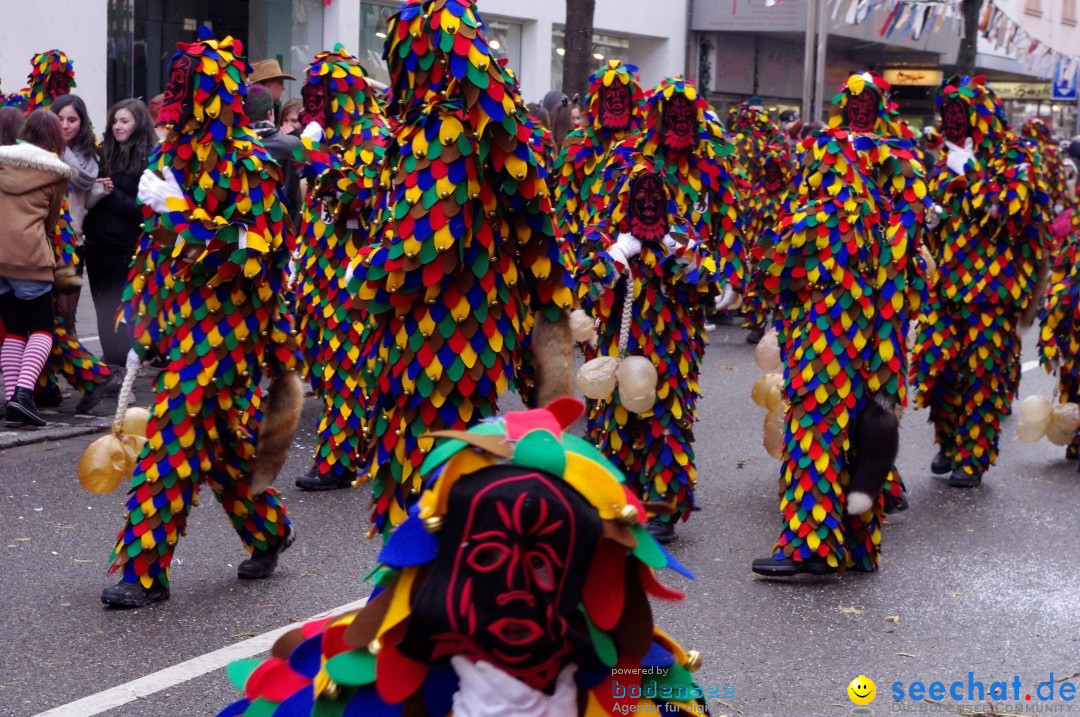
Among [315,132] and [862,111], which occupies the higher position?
→ [862,111]

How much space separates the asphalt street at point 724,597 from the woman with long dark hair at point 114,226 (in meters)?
1.74

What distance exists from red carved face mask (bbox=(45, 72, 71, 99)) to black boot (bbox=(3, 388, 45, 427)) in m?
2.91

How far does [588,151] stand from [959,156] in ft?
8.85

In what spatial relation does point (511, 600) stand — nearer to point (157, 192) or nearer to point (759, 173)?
point (157, 192)

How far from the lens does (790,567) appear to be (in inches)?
226

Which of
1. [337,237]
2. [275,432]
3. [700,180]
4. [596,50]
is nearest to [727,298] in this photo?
[700,180]

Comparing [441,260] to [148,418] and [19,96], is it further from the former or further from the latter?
[19,96]

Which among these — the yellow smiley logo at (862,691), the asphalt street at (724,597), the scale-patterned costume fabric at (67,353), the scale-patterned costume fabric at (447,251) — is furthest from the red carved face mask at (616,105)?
the yellow smiley logo at (862,691)

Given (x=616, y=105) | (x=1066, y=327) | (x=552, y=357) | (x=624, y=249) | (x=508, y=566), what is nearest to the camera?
(x=508, y=566)

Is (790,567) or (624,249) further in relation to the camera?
(624,249)

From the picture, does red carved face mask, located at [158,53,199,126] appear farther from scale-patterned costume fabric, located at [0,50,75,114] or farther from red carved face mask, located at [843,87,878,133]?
scale-patterned costume fabric, located at [0,50,75,114]

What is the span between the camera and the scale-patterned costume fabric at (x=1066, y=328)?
332 inches

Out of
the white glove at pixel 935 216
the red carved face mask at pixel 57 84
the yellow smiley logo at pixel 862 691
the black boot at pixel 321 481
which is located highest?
the red carved face mask at pixel 57 84

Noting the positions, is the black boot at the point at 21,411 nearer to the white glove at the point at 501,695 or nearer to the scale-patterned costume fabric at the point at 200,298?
the scale-patterned costume fabric at the point at 200,298
